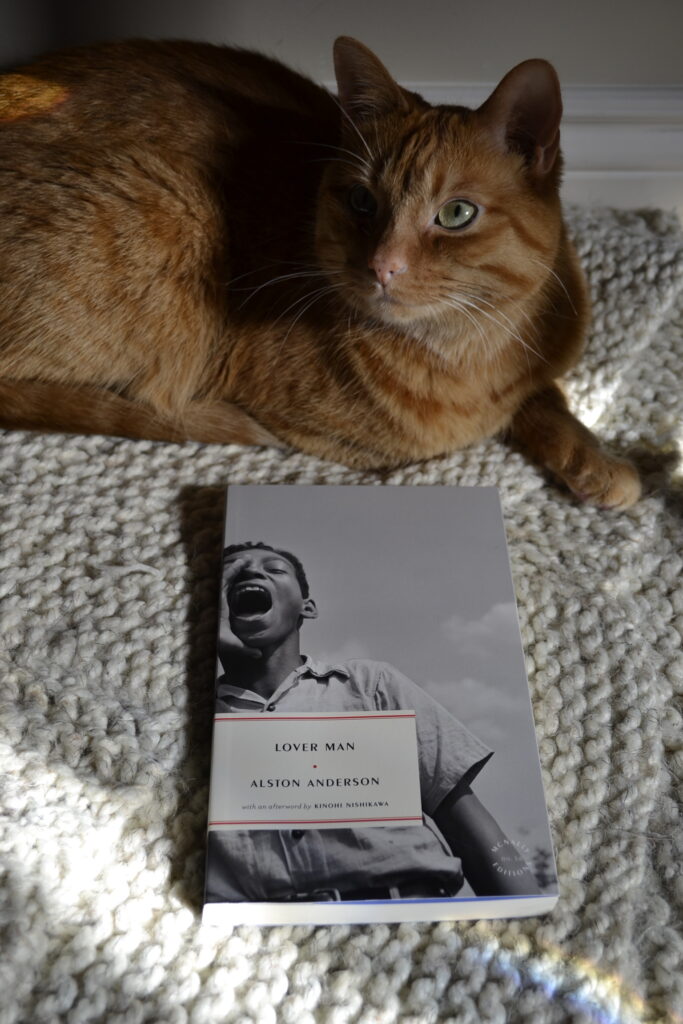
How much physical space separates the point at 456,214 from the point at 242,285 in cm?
33

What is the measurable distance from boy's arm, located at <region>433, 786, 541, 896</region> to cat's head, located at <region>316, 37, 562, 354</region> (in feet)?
1.79

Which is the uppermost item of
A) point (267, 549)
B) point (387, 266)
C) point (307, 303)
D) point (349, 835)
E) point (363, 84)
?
point (363, 84)

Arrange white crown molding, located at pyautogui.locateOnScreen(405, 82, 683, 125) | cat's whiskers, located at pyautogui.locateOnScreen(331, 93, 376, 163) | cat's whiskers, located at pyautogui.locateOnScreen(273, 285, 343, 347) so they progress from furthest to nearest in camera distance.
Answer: white crown molding, located at pyautogui.locateOnScreen(405, 82, 683, 125) → cat's whiskers, located at pyautogui.locateOnScreen(273, 285, 343, 347) → cat's whiskers, located at pyautogui.locateOnScreen(331, 93, 376, 163)

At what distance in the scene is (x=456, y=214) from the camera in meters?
1.05

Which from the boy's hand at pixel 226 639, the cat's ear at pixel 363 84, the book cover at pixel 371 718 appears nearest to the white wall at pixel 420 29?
the cat's ear at pixel 363 84

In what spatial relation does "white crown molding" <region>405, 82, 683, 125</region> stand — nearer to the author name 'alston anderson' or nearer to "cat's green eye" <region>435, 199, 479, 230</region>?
"cat's green eye" <region>435, 199, 479, 230</region>

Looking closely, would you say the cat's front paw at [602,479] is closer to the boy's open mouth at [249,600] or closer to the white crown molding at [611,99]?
the boy's open mouth at [249,600]

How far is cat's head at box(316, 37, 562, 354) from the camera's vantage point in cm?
103

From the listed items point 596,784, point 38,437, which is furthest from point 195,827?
point 38,437

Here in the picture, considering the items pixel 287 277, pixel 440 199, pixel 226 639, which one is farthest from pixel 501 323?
pixel 226 639

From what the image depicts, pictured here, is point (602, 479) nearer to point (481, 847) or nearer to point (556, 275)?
point (556, 275)

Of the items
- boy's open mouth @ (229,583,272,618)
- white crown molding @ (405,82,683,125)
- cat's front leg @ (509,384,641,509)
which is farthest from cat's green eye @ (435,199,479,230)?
white crown molding @ (405,82,683,125)

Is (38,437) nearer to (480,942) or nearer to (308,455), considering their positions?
(308,455)

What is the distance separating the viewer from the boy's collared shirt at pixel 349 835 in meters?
0.91
